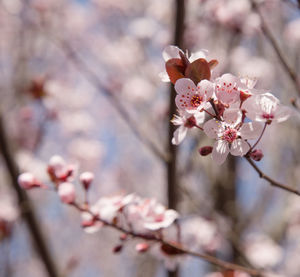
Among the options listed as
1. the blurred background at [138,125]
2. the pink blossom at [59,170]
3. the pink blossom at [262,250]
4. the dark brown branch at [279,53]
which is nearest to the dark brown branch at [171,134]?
the blurred background at [138,125]

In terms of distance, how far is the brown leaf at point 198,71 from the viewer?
998mm

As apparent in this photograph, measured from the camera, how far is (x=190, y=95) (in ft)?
3.33

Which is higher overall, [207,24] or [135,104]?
[207,24]

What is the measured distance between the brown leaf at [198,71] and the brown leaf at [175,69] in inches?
1.3

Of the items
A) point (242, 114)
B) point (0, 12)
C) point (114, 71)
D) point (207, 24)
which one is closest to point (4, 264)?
point (242, 114)

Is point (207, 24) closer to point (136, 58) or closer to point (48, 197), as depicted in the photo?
point (136, 58)

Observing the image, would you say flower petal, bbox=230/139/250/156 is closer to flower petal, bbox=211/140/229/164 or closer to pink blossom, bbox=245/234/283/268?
flower petal, bbox=211/140/229/164

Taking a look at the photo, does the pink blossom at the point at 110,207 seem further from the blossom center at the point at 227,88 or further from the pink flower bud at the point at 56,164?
the blossom center at the point at 227,88

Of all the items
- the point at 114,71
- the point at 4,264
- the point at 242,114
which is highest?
the point at 242,114

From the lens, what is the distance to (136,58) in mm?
4711

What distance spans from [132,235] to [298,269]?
373 cm

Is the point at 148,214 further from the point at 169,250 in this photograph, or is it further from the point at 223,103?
the point at 223,103

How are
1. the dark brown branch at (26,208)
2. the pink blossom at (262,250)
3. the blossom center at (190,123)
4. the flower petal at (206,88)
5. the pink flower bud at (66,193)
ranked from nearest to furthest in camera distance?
1. the flower petal at (206,88)
2. the blossom center at (190,123)
3. the pink flower bud at (66,193)
4. the dark brown branch at (26,208)
5. the pink blossom at (262,250)

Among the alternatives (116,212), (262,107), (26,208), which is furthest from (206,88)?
(26,208)
